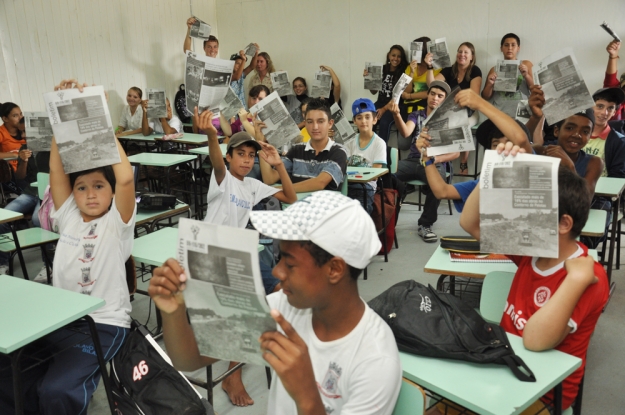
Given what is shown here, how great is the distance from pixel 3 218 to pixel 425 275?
2762 mm

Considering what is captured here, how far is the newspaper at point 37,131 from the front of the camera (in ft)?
12.7

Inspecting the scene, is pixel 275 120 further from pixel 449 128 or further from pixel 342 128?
pixel 449 128

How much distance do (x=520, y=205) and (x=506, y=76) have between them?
455cm

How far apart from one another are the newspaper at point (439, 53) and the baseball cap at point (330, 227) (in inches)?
205

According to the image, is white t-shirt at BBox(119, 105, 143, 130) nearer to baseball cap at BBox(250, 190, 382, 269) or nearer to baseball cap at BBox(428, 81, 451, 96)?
baseball cap at BBox(428, 81, 451, 96)

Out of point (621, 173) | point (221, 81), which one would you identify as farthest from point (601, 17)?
point (221, 81)

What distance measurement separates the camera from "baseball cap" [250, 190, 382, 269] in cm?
103

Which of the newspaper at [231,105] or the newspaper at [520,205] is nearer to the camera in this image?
the newspaper at [520,205]

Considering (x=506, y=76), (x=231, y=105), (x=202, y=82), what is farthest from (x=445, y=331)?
(x=506, y=76)

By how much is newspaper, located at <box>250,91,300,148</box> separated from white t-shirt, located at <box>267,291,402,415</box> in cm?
247

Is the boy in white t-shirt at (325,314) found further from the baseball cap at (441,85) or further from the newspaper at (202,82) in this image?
the baseball cap at (441,85)

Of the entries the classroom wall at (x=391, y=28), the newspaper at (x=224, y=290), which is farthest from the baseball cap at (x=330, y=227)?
the classroom wall at (x=391, y=28)

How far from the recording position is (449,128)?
2170mm

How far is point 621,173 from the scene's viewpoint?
147 inches
